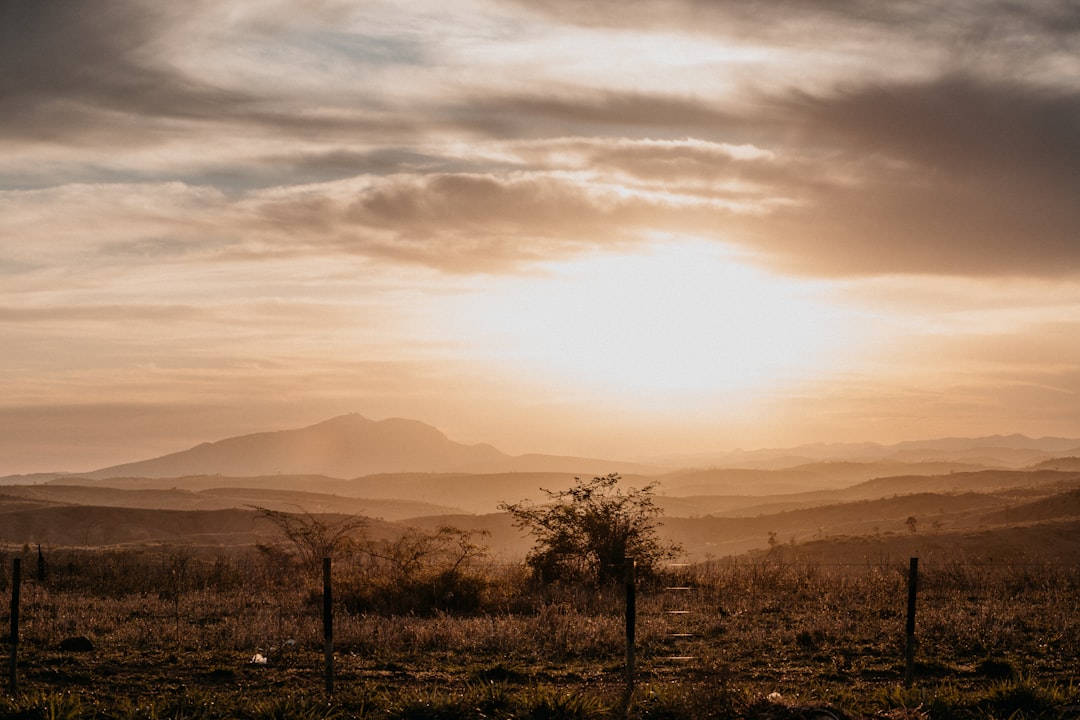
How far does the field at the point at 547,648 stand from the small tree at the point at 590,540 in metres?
1.93

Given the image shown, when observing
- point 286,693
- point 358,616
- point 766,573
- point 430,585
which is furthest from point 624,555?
point 286,693

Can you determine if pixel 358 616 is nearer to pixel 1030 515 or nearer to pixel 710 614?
pixel 710 614

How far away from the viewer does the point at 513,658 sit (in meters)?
15.5

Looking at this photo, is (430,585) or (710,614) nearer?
(710,614)

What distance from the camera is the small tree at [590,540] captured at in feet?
91.9

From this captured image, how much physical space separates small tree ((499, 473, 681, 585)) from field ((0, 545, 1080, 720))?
1.93 metres

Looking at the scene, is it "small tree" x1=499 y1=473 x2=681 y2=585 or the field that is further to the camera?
"small tree" x1=499 y1=473 x2=681 y2=585

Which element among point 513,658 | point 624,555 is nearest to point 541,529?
point 624,555

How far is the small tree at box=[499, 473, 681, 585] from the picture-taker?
1102 inches

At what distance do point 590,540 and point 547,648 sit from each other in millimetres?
12575

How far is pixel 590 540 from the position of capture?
28562mm

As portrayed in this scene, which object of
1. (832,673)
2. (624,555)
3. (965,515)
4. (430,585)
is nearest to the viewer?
(832,673)

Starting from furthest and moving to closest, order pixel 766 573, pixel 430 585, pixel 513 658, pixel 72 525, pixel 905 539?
pixel 72 525 → pixel 905 539 → pixel 766 573 → pixel 430 585 → pixel 513 658

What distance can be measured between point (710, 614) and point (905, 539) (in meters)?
34.5
